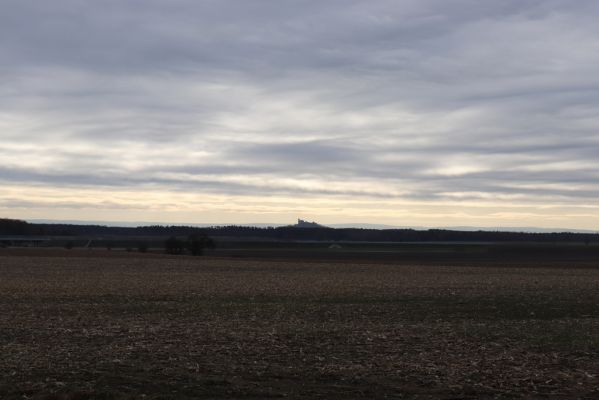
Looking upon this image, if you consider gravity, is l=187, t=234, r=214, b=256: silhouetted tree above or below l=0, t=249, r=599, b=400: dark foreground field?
above

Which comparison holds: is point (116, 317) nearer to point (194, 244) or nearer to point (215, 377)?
point (215, 377)

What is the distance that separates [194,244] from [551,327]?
88.1 metres

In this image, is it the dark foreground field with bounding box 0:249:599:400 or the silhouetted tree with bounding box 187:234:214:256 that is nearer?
the dark foreground field with bounding box 0:249:599:400

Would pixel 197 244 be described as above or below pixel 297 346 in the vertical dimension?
above

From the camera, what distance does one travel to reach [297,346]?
17.5m

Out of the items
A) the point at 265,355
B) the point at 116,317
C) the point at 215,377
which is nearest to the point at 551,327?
the point at 265,355

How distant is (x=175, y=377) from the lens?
13438 millimetres

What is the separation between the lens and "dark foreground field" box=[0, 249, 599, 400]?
1284cm

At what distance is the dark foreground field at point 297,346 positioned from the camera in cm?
1284

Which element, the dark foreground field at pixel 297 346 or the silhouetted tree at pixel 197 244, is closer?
the dark foreground field at pixel 297 346

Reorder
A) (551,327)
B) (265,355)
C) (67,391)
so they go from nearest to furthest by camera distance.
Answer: (67,391), (265,355), (551,327)

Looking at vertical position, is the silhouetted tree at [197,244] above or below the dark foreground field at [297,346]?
above

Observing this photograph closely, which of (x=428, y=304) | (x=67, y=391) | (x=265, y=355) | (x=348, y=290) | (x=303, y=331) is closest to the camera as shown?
(x=67, y=391)

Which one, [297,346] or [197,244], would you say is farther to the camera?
[197,244]
